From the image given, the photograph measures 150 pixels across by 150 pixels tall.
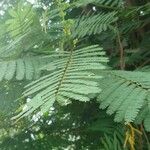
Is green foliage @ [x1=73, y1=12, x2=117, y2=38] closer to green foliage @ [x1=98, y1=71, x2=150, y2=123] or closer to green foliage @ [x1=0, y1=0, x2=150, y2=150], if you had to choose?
green foliage @ [x1=0, y1=0, x2=150, y2=150]

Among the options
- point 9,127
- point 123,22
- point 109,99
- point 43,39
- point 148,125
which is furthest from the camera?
point 9,127

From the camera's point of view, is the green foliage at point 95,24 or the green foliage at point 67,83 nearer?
the green foliage at point 67,83

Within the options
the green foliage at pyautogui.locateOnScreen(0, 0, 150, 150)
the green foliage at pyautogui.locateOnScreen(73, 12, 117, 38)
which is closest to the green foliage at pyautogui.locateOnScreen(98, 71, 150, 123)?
the green foliage at pyautogui.locateOnScreen(0, 0, 150, 150)

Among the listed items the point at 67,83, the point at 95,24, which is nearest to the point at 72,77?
the point at 67,83

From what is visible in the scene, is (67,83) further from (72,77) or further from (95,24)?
(95,24)

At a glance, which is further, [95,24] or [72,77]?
[95,24]

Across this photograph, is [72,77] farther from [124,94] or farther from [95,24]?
[95,24]

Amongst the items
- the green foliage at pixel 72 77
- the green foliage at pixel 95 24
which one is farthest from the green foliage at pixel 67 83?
the green foliage at pixel 95 24

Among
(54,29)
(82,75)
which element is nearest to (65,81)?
(82,75)

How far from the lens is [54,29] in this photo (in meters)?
1.01

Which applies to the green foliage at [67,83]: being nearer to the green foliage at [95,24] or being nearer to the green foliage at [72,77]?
the green foliage at [72,77]

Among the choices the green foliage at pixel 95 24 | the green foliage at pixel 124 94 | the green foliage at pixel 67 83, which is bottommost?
the green foliage at pixel 124 94

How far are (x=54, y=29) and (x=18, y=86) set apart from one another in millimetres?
163

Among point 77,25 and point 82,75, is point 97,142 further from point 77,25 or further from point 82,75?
point 82,75
